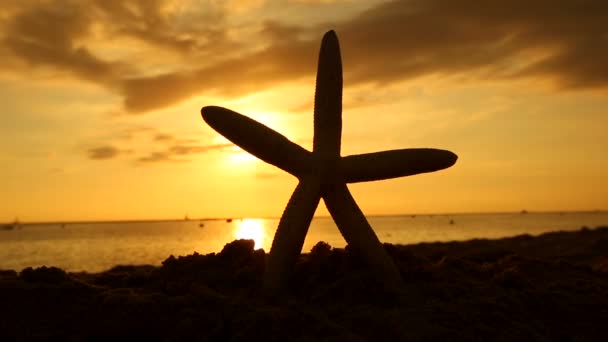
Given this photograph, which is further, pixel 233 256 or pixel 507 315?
pixel 233 256

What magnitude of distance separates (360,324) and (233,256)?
2.77 meters

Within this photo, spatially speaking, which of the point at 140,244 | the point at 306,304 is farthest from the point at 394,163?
the point at 140,244

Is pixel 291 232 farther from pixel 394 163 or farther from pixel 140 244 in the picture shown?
pixel 140 244

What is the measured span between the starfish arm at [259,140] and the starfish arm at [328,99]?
0.30 metres

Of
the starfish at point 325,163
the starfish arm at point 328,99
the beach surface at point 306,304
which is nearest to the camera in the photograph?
the beach surface at point 306,304

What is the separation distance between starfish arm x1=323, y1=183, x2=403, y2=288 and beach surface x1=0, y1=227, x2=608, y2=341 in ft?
0.60

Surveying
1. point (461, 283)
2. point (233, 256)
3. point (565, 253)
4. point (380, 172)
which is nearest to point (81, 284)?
point (233, 256)

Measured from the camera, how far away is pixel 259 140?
688 centimetres

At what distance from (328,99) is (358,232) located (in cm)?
180

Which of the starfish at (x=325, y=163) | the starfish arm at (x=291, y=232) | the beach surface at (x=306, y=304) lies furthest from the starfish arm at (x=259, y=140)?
the beach surface at (x=306, y=304)

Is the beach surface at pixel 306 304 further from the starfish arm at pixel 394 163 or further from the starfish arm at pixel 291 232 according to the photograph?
the starfish arm at pixel 394 163

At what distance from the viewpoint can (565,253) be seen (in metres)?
14.0

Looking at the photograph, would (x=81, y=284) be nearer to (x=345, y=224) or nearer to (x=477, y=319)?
(x=345, y=224)

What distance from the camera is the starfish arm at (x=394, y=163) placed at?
7.00 metres
